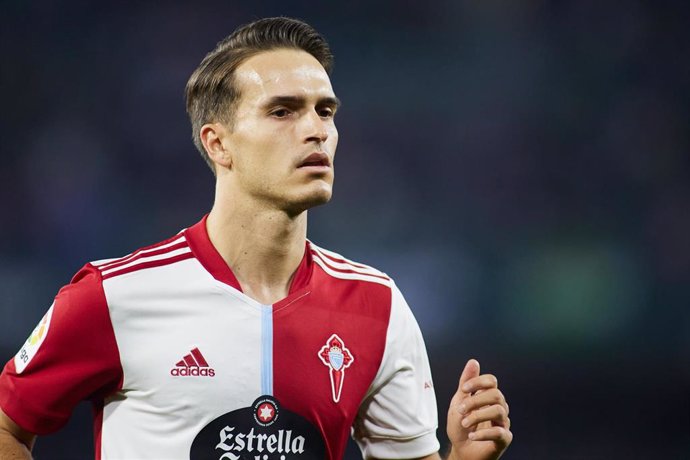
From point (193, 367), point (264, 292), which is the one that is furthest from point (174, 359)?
point (264, 292)

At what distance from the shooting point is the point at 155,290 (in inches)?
104

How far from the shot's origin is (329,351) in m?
2.70

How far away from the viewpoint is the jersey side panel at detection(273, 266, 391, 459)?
2.62m

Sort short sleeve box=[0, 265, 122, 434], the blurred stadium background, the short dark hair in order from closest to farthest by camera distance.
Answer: short sleeve box=[0, 265, 122, 434] → the short dark hair → the blurred stadium background

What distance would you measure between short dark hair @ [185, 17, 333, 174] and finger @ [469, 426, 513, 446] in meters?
1.10

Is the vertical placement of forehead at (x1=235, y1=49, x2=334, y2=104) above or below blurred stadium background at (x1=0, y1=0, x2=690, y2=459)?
below

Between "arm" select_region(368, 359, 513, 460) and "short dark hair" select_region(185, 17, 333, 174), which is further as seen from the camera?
"short dark hair" select_region(185, 17, 333, 174)

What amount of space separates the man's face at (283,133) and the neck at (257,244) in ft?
0.15

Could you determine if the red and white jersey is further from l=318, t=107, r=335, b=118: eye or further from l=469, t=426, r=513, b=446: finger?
l=318, t=107, r=335, b=118: eye

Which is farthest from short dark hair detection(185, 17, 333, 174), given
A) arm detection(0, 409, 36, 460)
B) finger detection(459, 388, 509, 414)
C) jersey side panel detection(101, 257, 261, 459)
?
finger detection(459, 388, 509, 414)

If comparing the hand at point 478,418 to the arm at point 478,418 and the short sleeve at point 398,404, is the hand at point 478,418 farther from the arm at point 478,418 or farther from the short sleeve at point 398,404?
the short sleeve at point 398,404

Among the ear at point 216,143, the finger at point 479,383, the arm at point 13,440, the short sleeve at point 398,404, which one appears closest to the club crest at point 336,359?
the short sleeve at point 398,404

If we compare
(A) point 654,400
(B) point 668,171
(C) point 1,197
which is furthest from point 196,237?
(B) point 668,171

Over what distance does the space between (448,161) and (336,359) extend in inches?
263
